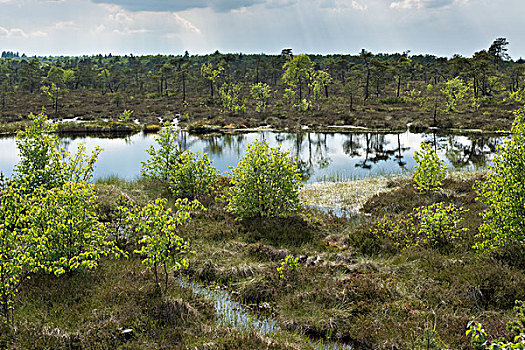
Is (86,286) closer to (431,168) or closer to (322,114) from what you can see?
(431,168)

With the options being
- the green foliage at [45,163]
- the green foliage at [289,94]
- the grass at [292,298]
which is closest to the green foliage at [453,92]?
the green foliage at [289,94]

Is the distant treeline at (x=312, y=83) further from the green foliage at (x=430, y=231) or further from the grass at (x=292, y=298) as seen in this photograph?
the grass at (x=292, y=298)

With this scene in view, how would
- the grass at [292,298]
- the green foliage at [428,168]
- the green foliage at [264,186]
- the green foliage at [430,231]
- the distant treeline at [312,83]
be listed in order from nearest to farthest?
the grass at [292,298]
the green foliage at [430,231]
the green foliage at [264,186]
the green foliage at [428,168]
the distant treeline at [312,83]

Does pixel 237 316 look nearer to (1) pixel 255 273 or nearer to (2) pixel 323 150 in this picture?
(1) pixel 255 273

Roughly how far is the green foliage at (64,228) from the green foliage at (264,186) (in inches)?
217

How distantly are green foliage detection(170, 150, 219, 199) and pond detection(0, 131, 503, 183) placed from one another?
22.5 ft

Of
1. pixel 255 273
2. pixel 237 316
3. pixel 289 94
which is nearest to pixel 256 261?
pixel 255 273

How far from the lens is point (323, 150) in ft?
108

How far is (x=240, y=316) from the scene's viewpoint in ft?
26.2

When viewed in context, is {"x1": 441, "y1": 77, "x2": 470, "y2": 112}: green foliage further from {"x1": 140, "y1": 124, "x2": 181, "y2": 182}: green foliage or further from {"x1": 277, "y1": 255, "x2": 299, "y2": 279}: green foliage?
{"x1": 277, "y1": 255, "x2": 299, "y2": 279}: green foliage

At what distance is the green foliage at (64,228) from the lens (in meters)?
8.27

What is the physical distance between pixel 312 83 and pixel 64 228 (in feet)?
215

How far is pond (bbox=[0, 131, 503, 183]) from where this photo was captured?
79.9ft

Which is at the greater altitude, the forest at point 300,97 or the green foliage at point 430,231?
the forest at point 300,97
